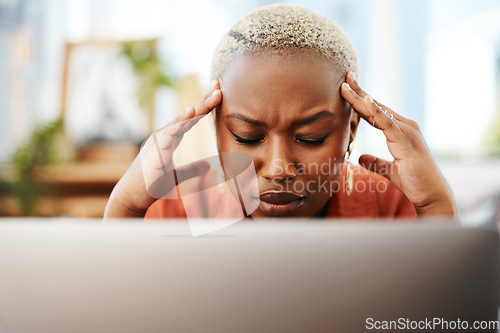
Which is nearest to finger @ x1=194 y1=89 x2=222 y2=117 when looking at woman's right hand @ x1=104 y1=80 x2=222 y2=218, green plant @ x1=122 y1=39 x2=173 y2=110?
woman's right hand @ x1=104 y1=80 x2=222 y2=218

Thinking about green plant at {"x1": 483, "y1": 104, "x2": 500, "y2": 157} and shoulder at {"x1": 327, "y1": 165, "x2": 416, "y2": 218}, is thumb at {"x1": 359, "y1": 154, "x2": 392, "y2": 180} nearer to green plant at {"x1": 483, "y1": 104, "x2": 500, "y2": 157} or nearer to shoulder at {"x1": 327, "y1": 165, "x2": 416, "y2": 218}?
shoulder at {"x1": 327, "y1": 165, "x2": 416, "y2": 218}

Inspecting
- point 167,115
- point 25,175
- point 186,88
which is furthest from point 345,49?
point 25,175

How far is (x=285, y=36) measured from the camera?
568mm

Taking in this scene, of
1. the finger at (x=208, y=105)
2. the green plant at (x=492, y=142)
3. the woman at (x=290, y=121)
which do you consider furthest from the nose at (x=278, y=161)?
the green plant at (x=492, y=142)

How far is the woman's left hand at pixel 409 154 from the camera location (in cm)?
58

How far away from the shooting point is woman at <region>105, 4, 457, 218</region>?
563 millimetres

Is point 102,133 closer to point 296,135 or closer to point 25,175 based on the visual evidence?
point 25,175

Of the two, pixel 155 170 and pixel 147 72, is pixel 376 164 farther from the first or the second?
pixel 147 72

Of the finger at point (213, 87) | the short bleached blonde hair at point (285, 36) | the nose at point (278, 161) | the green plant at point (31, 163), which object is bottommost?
the green plant at point (31, 163)

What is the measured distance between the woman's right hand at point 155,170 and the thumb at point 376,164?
0.88 feet

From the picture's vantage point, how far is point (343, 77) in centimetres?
59

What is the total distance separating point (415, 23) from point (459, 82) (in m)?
A: 0.47

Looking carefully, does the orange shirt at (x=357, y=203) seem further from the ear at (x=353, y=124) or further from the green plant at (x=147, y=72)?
the green plant at (x=147, y=72)

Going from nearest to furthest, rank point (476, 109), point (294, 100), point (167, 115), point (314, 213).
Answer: point (294, 100)
point (314, 213)
point (476, 109)
point (167, 115)
